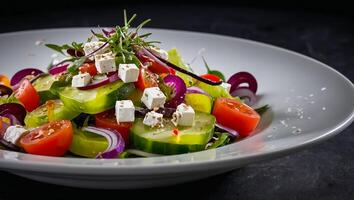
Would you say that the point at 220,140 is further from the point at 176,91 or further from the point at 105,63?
the point at 105,63

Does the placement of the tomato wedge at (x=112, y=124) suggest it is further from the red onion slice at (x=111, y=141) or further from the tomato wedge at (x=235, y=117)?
the tomato wedge at (x=235, y=117)

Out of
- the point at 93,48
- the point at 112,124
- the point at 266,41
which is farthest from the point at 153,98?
the point at 266,41

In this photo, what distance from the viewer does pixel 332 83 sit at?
3268 mm

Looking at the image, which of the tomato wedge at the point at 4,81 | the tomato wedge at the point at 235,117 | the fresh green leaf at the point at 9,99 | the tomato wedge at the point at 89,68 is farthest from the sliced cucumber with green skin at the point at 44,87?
the tomato wedge at the point at 235,117

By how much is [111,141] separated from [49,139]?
25 cm

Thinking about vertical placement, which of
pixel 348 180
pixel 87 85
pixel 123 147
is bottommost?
pixel 348 180

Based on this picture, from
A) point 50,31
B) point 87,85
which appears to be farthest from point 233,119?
point 50,31

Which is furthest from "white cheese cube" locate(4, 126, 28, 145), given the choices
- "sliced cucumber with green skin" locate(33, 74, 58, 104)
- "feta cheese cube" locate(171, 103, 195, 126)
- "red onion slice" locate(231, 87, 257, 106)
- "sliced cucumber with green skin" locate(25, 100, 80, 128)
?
"red onion slice" locate(231, 87, 257, 106)

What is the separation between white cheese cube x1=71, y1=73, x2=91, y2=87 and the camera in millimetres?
2838

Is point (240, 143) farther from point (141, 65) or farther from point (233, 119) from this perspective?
point (141, 65)

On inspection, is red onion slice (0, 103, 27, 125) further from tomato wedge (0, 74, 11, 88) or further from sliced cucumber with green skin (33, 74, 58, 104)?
tomato wedge (0, 74, 11, 88)

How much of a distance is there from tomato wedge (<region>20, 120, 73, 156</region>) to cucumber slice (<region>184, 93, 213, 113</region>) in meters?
0.59

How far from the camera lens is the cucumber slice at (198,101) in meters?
3.00

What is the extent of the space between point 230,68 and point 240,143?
124cm
